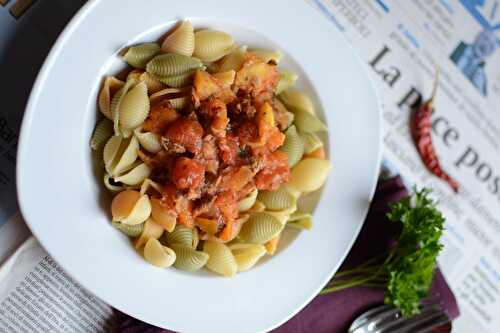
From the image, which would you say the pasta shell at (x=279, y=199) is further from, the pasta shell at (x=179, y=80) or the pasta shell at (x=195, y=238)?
the pasta shell at (x=179, y=80)

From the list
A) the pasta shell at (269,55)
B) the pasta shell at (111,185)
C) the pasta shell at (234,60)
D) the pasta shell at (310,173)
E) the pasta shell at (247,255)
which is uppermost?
the pasta shell at (269,55)

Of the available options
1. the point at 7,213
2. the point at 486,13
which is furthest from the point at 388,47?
the point at 7,213

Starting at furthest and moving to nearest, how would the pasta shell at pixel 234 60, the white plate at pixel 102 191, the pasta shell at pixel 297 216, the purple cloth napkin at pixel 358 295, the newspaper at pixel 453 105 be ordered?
the newspaper at pixel 453 105 → the purple cloth napkin at pixel 358 295 → the pasta shell at pixel 297 216 → the pasta shell at pixel 234 60 → the white plate at pixel 102 191

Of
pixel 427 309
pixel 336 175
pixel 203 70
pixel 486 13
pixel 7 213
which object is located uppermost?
pixel 486 13

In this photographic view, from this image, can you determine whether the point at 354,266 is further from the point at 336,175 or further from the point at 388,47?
the point at 388,47

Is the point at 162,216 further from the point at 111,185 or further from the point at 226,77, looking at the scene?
the point at 226,77

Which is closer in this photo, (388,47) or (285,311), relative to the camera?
(285,311)

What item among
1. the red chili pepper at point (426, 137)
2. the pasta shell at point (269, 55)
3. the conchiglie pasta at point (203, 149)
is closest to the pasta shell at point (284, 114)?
the conchiglie pasta at point (203, 149)

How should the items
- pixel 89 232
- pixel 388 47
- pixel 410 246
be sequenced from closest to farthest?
pixel 89 232 → pixel 410 246 → pixel 388 47
